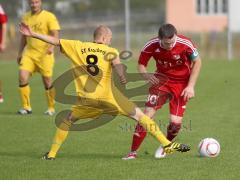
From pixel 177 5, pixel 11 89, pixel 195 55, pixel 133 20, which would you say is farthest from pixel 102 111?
pixel 133 20

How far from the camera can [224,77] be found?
2125cm

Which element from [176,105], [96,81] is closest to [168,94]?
[176,105]

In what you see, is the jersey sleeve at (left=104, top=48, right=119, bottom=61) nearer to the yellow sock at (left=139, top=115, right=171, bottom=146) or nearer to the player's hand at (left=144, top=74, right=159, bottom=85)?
the player's hand at (left=144, top=74, right=159, bottom=85)

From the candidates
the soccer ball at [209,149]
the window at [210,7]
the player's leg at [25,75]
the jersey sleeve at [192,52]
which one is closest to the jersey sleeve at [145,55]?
the jersey sleeve at [192,52]

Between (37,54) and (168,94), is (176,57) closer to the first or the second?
(168,94)

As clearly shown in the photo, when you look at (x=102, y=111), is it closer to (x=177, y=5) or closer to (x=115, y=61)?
(x=115, y=61)

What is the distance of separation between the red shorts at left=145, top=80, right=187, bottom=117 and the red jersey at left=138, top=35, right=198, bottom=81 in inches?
4.1

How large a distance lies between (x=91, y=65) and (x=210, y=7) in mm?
42494

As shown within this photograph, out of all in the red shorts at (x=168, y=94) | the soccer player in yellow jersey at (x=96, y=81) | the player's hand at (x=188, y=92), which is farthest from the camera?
the red shorts at (x=168, y=94)

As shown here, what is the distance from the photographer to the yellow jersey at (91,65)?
28.7 ft

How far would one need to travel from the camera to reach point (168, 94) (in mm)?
9375

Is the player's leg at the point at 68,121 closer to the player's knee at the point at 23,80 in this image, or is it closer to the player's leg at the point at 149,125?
the player's leg at the point at 149,125

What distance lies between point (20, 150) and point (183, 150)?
7.70ft

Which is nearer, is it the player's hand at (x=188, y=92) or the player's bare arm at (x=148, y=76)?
the player's hand at (x=188, y=92)
